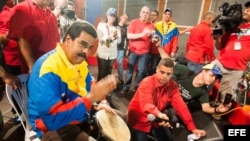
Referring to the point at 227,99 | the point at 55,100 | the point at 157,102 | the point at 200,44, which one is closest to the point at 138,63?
the point at 200,44

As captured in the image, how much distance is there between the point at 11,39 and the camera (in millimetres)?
2119

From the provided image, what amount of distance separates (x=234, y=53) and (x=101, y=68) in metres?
1.98

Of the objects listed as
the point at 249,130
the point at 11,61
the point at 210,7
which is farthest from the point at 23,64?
the point at 210,7

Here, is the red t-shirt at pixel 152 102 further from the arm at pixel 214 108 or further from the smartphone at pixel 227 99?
the smartphone at pixel 227 99

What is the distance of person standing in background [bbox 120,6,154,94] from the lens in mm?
3719

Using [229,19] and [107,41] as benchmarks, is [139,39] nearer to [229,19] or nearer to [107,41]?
[107,41]

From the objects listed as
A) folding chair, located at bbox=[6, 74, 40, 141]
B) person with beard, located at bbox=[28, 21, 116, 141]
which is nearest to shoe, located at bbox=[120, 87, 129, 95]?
folding chair, located at bbox=[6, 74, 40, 141]

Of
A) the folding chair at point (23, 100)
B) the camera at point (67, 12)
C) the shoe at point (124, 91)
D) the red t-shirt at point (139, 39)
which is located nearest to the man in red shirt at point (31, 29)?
the folding chair at point (23, 100)

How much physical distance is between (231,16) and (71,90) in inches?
91.2

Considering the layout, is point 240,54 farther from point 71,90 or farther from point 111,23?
point 71,90

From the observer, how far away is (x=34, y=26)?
6.63 feet

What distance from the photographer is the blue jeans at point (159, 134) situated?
7.18 feet

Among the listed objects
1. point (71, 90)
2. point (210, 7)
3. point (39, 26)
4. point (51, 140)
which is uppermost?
point (210, 7)

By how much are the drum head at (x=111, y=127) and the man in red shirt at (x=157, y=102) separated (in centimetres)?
34
